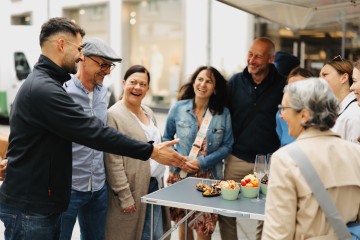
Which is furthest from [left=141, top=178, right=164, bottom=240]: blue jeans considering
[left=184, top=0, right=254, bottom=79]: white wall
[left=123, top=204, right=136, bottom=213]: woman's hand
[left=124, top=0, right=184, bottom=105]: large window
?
[left=124, top=0, right=184, bottom=105]: large window

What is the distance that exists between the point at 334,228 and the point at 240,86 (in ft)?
8.27

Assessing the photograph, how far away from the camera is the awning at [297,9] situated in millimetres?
4746

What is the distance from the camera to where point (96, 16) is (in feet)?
59.2

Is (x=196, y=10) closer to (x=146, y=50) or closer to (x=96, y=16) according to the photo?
(x=146, y=50)

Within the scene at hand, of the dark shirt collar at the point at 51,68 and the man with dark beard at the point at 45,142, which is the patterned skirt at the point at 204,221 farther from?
the dark shirt collar at the point at 51,68

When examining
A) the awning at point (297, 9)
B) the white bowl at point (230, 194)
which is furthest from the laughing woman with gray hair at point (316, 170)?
the awning at point (297, 9)

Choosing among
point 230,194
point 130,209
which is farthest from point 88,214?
point 230,194

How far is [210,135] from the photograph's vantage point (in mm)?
4289

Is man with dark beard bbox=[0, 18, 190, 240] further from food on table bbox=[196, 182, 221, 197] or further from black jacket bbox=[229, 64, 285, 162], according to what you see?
black jacket bbox=[229, 64, 285, 162]

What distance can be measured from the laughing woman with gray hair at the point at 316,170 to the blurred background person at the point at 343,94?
1.37m

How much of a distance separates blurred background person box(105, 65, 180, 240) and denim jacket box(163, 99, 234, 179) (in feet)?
1.34

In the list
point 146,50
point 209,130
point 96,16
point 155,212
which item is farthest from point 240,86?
point 96,16

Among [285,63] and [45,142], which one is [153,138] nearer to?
[45,142]

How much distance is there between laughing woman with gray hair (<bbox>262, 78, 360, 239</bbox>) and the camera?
7.04 feet
